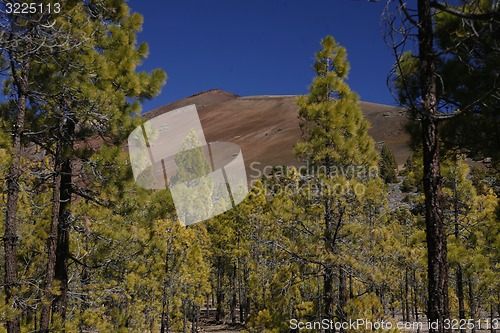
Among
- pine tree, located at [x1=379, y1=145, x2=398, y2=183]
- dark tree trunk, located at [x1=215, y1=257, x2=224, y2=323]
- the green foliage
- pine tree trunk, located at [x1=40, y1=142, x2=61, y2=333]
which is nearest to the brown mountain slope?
pine tree, located at [x1=379, y1=145, x2=398, y2=183]

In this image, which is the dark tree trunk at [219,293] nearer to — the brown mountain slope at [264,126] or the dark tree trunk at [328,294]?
the dark tree trunk at [328,294]

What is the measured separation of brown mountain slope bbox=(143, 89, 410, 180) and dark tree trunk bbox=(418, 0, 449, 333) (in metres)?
71.6

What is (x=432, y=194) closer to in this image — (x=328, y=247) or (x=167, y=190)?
(x=167, y=190)

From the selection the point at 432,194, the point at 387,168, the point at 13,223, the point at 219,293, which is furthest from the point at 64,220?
the point at 387,168

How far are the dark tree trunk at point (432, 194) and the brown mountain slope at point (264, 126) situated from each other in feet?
235

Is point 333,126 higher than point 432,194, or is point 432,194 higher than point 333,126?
point 333,126

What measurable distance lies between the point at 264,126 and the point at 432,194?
125107 mm

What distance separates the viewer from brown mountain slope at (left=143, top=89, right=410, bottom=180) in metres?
95.6

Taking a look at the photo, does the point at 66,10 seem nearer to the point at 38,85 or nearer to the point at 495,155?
the point at 38,85

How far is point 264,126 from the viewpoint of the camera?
128875 mm

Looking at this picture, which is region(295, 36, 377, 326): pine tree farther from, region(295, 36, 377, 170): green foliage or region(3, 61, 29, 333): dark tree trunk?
region(3, 61, 29, 333): dark tree trunk

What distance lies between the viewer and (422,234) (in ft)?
33.4

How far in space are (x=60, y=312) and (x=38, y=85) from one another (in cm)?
417

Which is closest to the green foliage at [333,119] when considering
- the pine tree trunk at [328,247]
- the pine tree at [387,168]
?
the pine tree trunk at [328,247]
